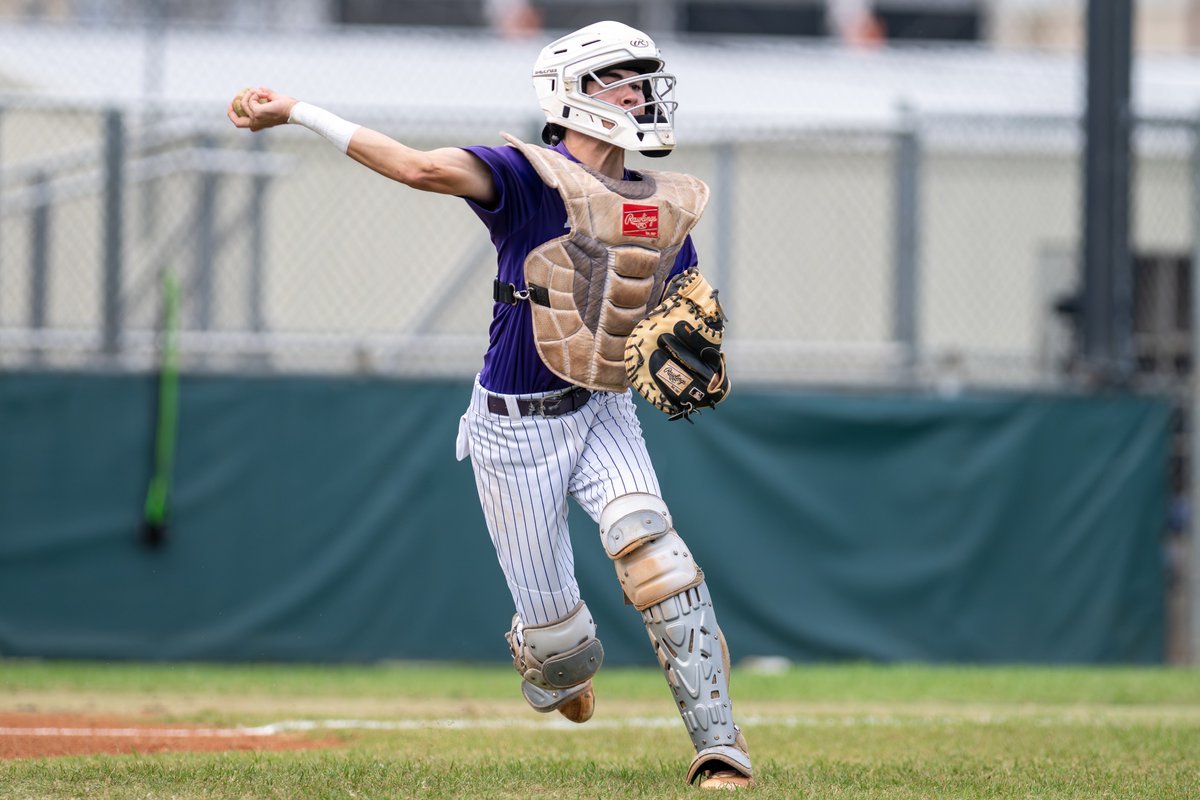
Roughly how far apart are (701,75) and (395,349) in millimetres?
6147

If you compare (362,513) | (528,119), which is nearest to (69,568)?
(362,513)

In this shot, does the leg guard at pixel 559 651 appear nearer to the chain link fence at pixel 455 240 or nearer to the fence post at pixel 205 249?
the chain link fence at pixel 455 240

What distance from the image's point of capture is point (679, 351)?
500 cm

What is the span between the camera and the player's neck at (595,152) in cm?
520

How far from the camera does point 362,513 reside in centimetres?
955

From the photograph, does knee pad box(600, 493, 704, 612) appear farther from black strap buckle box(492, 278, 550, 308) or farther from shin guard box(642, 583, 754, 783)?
black strap buckle box(492, 278, 550, 308)

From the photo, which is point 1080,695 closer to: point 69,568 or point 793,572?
point 793,572

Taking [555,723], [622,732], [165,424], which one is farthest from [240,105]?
[165,424]

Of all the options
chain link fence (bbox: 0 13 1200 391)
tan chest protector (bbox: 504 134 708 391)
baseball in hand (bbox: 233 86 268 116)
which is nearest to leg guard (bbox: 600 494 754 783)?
tan chest protector (bbox: 504 134 708 391)

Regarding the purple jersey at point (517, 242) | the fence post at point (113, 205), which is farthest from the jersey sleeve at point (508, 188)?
the fence post at point (113, 205)

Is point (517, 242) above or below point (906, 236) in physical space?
above

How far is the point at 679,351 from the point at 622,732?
2.28 metres

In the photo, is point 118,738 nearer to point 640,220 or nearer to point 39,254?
point 640,220

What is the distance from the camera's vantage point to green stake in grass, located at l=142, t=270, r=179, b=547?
9.30 metres
